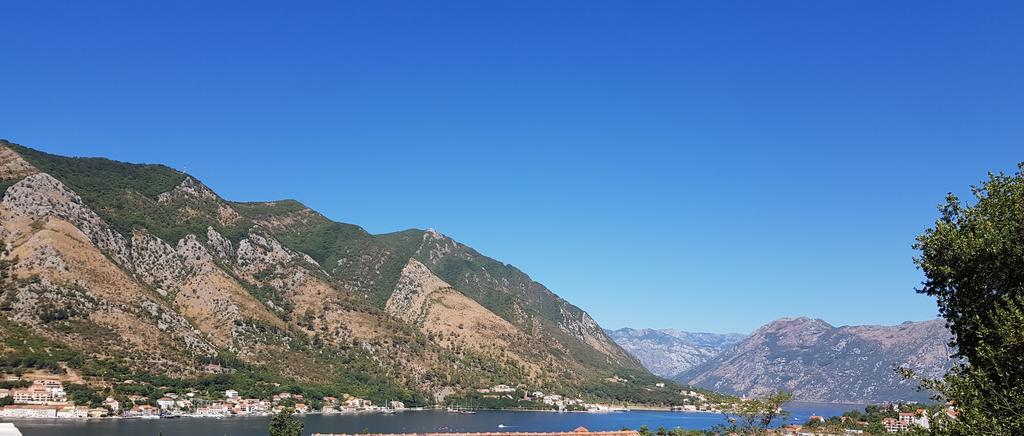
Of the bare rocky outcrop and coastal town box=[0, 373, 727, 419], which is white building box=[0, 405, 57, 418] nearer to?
coastal town box=[0, 373, 727, 419]

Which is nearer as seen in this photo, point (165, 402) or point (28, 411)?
point (28, 411)

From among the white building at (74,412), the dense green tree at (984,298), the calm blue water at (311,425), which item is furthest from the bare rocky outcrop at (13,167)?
the dense green tree at (984,298)

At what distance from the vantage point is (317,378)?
199250 mm

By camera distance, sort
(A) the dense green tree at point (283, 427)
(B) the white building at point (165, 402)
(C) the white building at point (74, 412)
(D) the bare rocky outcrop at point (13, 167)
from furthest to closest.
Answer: (D) the bare rocky outcrop at point (13, 167)
(B) the white building at point (165, 402)
(C) the white building at point (74, 412)
(A) the dense green tree at point (283, 427)

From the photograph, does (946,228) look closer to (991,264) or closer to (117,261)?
(991,264)

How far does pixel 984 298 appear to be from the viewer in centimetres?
2366

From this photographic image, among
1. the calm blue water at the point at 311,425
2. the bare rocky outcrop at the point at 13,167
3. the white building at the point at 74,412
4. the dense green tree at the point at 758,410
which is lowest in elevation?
the calm blue water at the point at 311,425

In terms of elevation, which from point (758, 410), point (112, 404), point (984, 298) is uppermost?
point (984, 298)

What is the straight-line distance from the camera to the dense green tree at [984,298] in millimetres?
20391

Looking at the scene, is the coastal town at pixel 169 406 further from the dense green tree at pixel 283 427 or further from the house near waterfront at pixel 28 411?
the dense green tree at pixel 283 427

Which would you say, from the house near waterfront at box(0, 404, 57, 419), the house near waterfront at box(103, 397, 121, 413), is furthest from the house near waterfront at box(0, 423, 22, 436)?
the house near waterfront at box(103, 397, 121, 413)

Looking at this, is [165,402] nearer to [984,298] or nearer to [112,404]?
[112,404]

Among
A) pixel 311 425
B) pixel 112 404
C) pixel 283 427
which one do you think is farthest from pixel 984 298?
pixel 112 404

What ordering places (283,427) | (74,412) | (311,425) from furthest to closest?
(311,425), (74,412), (283,427)
